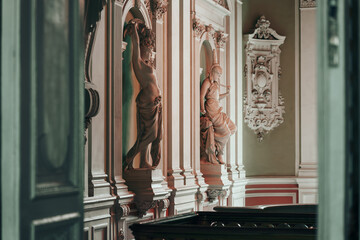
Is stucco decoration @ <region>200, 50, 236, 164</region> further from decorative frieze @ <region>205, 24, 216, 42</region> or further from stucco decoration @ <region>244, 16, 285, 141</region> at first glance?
stucco decoration @ <region>244, 16, 285, 141</region>

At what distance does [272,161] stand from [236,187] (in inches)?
57.7

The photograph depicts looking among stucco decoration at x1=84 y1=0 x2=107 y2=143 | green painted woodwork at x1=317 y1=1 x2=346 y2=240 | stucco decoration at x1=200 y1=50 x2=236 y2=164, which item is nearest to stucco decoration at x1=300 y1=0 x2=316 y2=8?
stucco decoration at x1=200 y1=50 x2=236 y2=164

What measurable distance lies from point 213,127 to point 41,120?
325 inches

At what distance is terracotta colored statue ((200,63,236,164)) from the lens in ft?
35.2

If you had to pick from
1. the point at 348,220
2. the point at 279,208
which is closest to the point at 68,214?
the point at 348,220

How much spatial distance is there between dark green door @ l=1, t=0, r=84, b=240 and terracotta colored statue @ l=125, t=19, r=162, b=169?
14.9 feet

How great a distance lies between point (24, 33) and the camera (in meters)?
2.82

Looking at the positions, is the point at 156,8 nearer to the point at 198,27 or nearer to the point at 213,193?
the point at 198,27

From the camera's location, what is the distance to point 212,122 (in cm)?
1093

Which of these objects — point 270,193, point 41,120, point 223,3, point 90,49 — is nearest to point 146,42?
point 90,49

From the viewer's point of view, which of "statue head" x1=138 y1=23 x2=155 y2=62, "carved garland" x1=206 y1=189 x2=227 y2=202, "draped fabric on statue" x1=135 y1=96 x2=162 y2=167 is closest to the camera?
"draped fabric on statue" x1=135 y1=96 x2=162 y2=167

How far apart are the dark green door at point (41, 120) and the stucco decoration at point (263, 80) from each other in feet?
33.9

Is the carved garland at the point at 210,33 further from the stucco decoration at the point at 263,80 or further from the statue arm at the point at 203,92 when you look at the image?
the stucco decoration at the point at 263,80

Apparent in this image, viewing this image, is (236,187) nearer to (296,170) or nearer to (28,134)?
(296,170)
